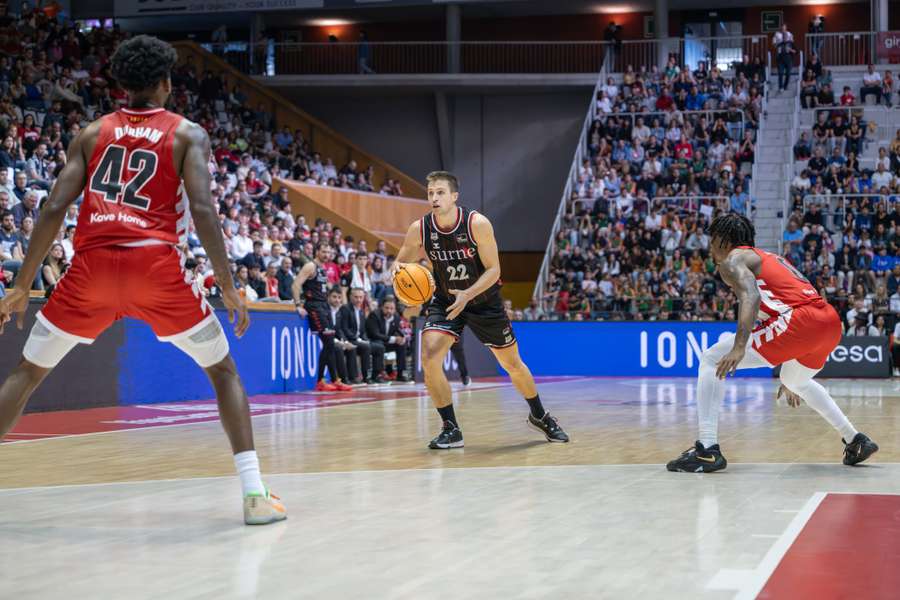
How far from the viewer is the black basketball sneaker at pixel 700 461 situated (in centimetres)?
746

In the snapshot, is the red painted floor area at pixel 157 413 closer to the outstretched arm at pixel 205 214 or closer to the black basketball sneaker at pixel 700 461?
the outstretched arm at pixel 205 214

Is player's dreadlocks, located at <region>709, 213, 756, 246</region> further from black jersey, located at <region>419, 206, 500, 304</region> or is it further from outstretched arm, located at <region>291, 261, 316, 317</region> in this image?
outstretched arm, located at <region>291, 261, 316, 317</region>

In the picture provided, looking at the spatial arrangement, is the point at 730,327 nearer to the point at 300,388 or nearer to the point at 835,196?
the point at 835,196

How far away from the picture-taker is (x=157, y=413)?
43.4 feet

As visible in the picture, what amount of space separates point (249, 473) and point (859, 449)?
172 inches

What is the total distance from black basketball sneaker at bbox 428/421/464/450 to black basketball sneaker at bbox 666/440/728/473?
215cm

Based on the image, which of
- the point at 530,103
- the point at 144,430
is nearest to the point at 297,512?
the point at 144,430

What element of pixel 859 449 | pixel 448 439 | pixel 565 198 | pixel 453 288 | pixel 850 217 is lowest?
pixel 448 439

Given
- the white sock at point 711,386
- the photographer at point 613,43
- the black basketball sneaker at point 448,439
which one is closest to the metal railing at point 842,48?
the photographer at point 613,43

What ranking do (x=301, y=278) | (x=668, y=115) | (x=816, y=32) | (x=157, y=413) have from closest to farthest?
1. (x=157, y=413)
2. (x=301, y=278)
3. (x=668, y=115)
4. (x=816, y=32)

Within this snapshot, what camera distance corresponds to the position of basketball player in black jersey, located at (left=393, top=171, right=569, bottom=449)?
9203mm

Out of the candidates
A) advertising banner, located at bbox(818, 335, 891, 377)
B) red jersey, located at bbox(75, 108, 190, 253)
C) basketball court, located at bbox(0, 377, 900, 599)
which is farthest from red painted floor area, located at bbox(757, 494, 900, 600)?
advertising banner, located at bbox(818, 335, 891, 377)

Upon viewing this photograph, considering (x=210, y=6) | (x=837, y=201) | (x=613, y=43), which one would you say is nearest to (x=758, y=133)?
(x=837, y=201)

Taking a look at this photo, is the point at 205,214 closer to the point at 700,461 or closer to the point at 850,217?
the point at 700,461
